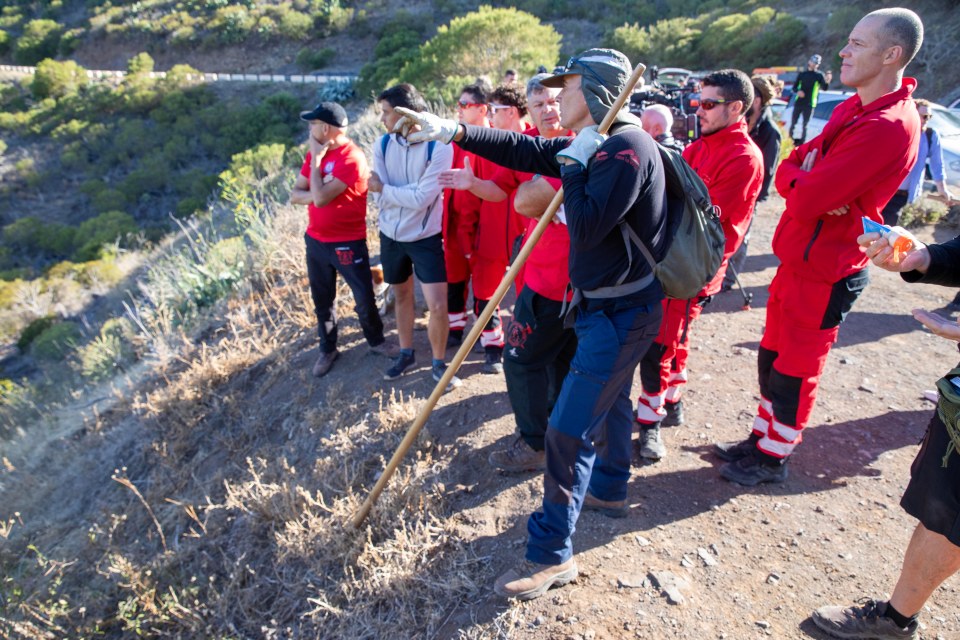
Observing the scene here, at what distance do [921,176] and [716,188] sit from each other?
3.05 meters

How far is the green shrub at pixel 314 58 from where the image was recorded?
113 ft

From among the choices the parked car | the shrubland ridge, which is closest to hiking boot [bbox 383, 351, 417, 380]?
the shrubland ridge

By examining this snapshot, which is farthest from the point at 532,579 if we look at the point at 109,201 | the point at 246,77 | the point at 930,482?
the point at 246,77

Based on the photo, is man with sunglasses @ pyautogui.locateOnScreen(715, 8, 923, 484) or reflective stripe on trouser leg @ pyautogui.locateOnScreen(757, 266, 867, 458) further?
reflective stripe on trouser leg @ pyautogui.locateOnScreen(757, 266, 867, 458)

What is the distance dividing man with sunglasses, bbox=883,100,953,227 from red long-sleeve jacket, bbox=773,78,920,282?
2137 millimetres

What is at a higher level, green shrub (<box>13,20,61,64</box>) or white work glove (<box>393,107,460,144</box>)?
white work glove (<box>393,107,460,144</box>)

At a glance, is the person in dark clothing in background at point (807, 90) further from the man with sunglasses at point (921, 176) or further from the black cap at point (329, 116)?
the black cap at point (329, 116)

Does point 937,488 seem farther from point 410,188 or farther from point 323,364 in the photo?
point 323,364

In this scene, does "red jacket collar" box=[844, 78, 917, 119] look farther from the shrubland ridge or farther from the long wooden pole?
the shrubland ridge

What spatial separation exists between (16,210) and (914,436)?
32207mm

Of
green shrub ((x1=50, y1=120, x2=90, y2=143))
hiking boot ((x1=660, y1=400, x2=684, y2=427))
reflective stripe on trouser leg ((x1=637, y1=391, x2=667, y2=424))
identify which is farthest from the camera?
green shrub ((x1=50, y1=120, x2=90, y2=143))

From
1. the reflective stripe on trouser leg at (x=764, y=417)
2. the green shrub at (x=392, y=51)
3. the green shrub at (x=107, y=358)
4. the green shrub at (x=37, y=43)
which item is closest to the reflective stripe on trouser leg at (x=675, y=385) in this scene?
the reflective stripe on trouser leg at (x=764, y=417)

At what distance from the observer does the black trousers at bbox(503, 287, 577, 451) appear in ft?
9.32

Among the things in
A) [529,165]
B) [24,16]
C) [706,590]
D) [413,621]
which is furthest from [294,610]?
[24,16]
